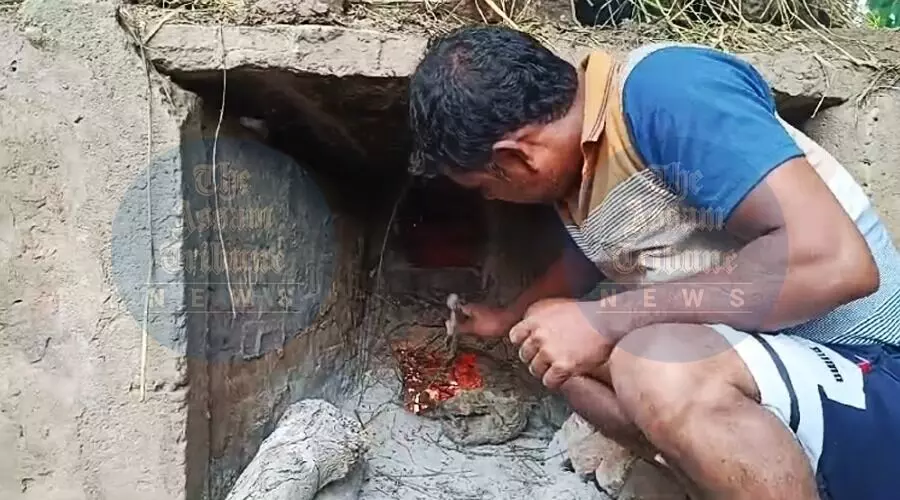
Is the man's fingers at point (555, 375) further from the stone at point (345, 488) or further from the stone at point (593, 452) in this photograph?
the stone at point (345, 488)

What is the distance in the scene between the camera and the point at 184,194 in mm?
1445

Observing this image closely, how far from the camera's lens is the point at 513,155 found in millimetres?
1250

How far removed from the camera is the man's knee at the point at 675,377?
103 centimetres

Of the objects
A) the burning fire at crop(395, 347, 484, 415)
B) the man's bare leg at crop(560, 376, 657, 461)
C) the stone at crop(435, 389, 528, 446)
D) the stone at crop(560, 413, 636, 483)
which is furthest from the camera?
the burning fire at crop(395, 347, 484, 415)

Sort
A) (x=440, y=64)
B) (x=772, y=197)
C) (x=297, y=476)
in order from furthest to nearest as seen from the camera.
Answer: (x=297, y=476) → (x=440, y=64) → (x=772, y=197)

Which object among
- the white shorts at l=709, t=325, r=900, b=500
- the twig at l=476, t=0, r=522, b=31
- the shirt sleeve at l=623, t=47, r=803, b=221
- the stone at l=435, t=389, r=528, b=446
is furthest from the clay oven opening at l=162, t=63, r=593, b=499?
the white shorts at l=709, t=325, r=900, b=500

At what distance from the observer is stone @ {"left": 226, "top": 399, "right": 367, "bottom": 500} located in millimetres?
1356

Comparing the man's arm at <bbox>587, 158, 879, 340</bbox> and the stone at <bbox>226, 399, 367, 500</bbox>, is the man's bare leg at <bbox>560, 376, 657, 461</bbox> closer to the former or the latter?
the man's arm at <bbox>587, 158, 879, 340</bbox>

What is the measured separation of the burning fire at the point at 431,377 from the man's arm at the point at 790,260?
40.3 inches

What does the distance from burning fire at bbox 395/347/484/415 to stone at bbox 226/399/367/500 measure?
1.32 ft

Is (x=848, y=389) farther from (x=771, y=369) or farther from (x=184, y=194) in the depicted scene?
(x=184, y=194)

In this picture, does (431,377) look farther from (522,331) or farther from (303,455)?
(522,331)

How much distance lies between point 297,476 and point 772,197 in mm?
789

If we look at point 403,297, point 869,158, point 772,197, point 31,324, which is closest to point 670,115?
point 772,197
